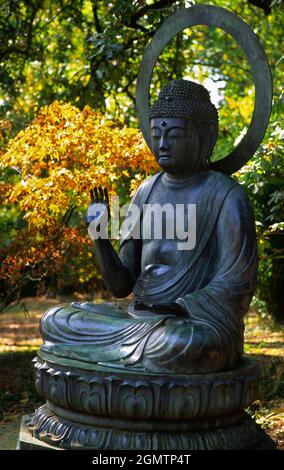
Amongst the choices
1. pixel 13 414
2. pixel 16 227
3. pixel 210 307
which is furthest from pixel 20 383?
pixel 210 307

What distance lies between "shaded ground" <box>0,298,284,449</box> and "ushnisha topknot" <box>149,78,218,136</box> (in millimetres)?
2317

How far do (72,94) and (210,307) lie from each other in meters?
5.14

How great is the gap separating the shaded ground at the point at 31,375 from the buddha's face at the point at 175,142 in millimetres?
2099

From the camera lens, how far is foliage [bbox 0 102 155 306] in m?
5.94

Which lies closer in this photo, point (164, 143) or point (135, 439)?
point (135, 439)

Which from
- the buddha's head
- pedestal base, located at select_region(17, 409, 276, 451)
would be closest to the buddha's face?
the buddha's head

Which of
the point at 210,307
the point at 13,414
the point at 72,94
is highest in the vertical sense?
the point at 72,94

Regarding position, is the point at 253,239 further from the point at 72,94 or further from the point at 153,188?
the point at 72,94

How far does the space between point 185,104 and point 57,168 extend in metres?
2.09

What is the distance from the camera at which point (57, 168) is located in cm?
597

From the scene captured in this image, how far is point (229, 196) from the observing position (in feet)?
13.4

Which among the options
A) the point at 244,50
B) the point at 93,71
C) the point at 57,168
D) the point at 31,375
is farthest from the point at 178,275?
the point at 93,71

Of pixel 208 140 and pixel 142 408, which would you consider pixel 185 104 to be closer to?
pixel 208 140
